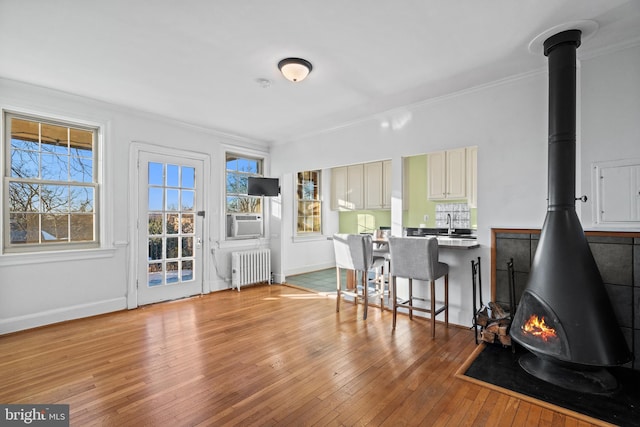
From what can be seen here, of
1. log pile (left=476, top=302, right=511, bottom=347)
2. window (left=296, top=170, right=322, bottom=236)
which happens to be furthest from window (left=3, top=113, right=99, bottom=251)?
log pile (left=476, top=302, right=511, bottom=347)

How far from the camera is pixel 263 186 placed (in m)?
5.54

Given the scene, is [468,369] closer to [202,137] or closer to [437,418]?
[437,418]

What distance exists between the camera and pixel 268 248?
5863 millimetres

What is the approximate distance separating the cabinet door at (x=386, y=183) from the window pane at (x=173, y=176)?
12.8 ft

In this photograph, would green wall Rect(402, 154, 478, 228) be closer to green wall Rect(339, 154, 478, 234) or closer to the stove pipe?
green wall Rect(339, 154, 478, 234)

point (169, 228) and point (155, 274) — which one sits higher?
point (169, 228)

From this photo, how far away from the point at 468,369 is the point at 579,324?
32.9 inches

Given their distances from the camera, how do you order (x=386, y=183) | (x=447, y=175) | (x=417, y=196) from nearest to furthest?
(x=447, y=175) < (x=417, y=196) < (x=386, y=183)

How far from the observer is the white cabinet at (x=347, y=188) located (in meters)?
6.84

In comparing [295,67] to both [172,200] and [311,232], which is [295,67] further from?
[311,232]

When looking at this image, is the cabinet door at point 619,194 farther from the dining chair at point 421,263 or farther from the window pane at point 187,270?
the window pane at point 187,270

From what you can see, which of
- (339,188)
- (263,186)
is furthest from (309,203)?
(263,186)

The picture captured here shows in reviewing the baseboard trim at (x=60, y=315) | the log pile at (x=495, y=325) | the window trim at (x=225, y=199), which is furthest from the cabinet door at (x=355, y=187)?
the baseboard trim at (x=60, y=315)

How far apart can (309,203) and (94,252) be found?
4.11m
